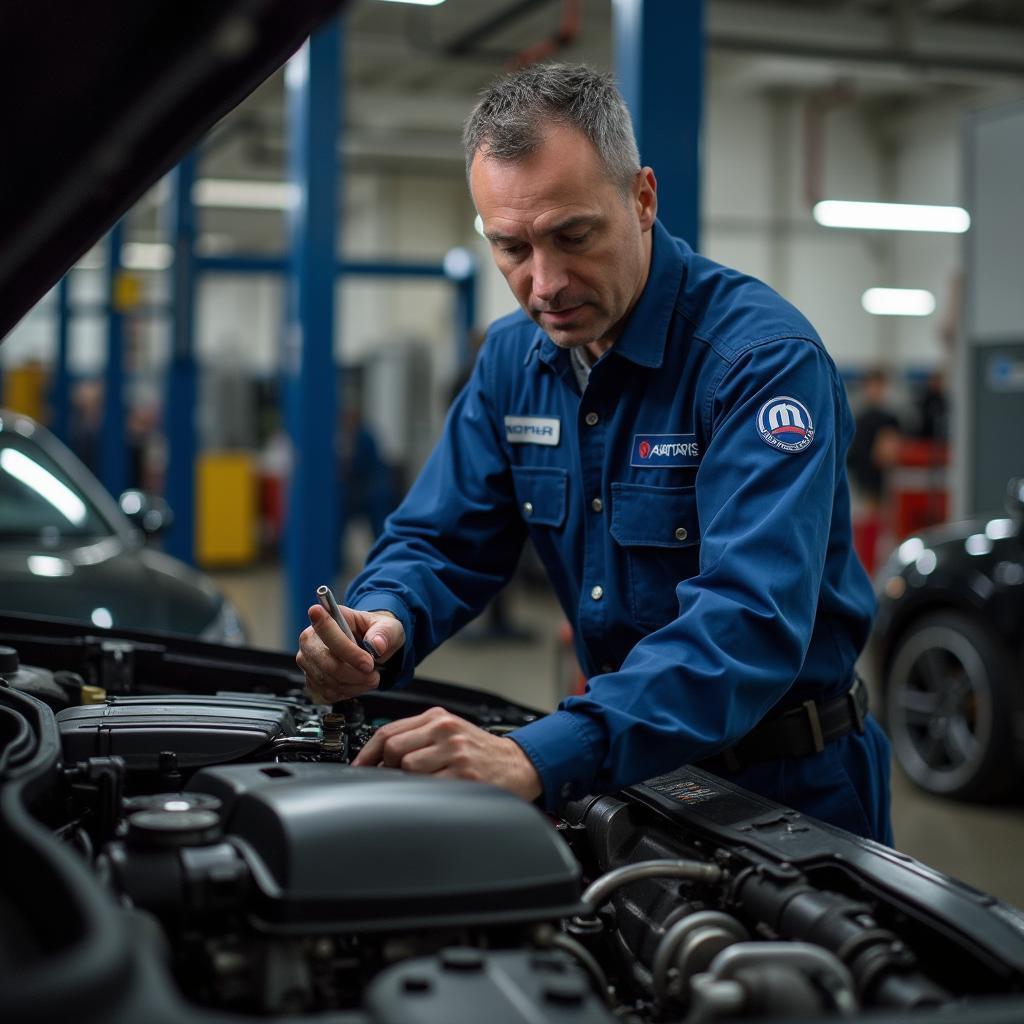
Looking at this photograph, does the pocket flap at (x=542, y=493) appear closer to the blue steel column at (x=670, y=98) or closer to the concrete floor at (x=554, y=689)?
the blue steel column at (x=670, y=98)

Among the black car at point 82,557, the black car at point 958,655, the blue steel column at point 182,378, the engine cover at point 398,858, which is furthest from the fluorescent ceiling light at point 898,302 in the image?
the engine cover at point 398,858

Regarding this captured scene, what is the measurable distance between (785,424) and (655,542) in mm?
305

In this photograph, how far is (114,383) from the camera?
37.4 feet

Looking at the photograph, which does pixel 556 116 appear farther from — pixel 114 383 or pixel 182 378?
pixel 114 383

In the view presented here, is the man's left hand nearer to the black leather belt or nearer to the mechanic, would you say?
the mechanic

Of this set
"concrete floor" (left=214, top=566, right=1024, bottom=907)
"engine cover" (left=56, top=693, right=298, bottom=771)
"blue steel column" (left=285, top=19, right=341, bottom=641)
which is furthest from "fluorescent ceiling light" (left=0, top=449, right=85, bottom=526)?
"engine cover" (left=56, top=693, right=298, bottom=771)

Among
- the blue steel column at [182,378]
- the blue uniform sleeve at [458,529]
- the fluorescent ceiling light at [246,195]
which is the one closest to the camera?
the blue uniform sleeve at [458,529]

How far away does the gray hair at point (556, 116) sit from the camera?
71.5 inches

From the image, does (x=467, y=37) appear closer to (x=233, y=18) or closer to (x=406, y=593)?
(x=406, y=593)

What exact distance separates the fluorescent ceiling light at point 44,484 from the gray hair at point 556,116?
3.12m

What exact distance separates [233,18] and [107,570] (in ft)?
11.2

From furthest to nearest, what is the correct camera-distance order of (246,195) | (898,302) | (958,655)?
1. (246,195)
2. (898,302)
3. (958,655)

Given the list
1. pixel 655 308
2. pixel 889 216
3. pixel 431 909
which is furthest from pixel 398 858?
pixel 889 216

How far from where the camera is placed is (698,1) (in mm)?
3482
